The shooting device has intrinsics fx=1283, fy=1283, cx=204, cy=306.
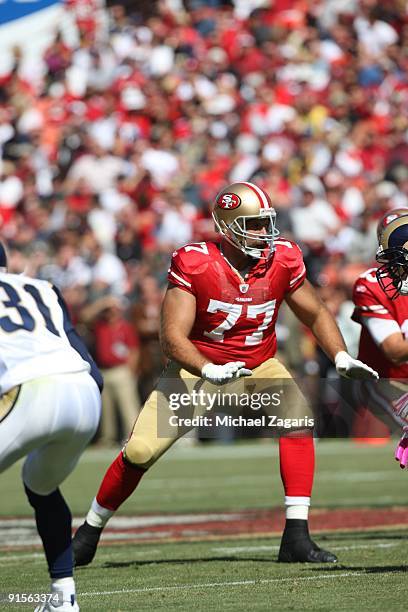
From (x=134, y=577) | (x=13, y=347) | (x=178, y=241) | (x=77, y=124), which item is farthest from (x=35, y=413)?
(x=77, y=124)

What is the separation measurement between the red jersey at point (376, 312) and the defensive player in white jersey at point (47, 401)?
2550mm

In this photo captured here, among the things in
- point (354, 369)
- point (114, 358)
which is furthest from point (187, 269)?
point (114, 358)

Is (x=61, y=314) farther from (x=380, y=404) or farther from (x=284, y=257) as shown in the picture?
(x=380, y=404)

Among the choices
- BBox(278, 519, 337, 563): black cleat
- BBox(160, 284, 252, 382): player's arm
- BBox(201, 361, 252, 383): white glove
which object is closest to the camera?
BBox(201, 361, 252, 383): white glove

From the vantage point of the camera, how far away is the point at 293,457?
6.90m

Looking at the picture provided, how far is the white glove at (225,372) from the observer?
5908mm

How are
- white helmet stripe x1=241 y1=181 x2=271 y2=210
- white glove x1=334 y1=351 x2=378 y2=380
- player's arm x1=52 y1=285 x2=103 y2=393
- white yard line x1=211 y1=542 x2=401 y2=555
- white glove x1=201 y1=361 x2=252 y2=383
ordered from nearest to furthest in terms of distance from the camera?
player's arm x1=52 y1=285 x2=103 y2=393
white glove x1=201 y1=361 x2=252 y2=383
white glove x1=334 y1=351 x2=378 y2=380
white helmet stripe x1=241 y1=181 x2=271 y2=210
white yard line x1=211 y1=542 x2=401 y2=555

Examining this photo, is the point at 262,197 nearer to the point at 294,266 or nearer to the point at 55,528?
the point at 294,266

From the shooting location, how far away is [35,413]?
4562 millimetres

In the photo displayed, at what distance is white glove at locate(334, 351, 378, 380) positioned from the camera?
6252 millimetres

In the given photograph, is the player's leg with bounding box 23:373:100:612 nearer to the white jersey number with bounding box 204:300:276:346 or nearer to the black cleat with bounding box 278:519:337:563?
the black cleat with bounding box 278:519:337:563

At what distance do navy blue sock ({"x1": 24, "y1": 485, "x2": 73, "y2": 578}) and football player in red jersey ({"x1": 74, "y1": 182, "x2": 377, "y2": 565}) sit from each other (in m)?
1.71

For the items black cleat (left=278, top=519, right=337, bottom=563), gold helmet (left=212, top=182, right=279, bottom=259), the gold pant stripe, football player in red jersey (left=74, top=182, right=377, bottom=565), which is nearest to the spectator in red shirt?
football player in red jersey (left=74, top=182, right=377, bottom=565)

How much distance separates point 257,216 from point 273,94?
37.7 ft
